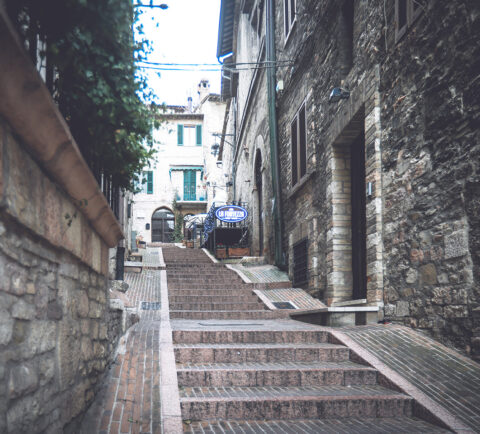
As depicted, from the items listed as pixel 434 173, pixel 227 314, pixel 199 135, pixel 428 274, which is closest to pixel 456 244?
pixel 428 274

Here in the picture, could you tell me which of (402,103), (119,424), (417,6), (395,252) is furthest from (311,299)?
(119,424)

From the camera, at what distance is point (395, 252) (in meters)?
6.49

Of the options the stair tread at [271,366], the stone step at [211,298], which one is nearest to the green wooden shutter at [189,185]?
the stone step at [211,298]

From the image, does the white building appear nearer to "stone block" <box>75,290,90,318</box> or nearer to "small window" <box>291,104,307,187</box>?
"small window" <box>291,104,307,187</box>

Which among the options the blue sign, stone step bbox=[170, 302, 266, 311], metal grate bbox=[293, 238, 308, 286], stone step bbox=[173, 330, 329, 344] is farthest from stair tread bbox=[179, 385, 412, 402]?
the blue sign

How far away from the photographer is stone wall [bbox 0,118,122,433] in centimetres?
223

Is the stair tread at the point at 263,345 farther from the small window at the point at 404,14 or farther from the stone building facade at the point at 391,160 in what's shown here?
the small window at the point at 404,14

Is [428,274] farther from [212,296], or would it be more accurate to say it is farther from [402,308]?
[212,296]

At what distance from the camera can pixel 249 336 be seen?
257 inches

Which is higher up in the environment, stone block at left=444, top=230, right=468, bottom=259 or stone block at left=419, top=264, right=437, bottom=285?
stone block at left=444, top=230, right=468, bottom=259

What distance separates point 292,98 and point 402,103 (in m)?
5.95

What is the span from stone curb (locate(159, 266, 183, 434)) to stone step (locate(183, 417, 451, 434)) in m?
0.19

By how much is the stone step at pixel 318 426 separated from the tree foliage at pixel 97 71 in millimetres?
2097

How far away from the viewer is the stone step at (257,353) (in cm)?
569
